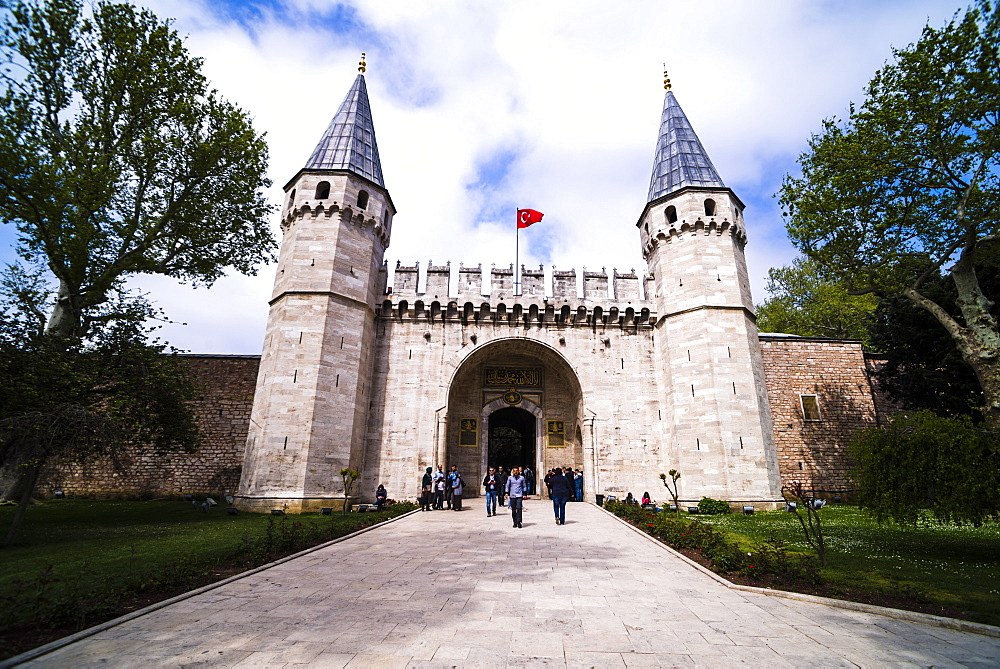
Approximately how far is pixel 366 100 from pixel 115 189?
12.4 meters

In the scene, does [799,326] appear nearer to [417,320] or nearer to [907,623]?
[417,320]

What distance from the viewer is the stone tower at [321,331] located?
1471 centimetres

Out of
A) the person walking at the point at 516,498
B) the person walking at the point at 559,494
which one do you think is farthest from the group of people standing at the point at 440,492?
the person walking at the point at 559,494

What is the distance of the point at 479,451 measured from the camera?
1981cm

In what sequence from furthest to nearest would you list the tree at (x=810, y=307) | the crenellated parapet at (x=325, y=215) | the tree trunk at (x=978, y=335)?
the tree at (x=810, y=307) < the crenellated parapet at (x=325, y=215) < the tree trunk at (x=978, y=335)

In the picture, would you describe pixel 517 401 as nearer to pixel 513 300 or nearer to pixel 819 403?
pixel 513 300

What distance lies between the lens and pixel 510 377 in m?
21.0

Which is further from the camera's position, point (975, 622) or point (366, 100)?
point (366, 100)

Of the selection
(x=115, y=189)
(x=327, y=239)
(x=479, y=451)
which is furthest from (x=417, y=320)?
(x=115, y=189)

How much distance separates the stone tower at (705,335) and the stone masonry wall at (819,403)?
3242 millimetres

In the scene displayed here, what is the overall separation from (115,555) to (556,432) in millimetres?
15550

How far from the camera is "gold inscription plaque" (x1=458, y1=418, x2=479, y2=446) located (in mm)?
19875

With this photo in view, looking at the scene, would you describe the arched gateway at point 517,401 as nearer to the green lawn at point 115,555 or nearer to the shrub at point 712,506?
the shrub at point 712,506

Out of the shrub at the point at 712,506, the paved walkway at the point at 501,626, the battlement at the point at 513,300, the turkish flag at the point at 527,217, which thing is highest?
the turkish flag at the point at 527,217
